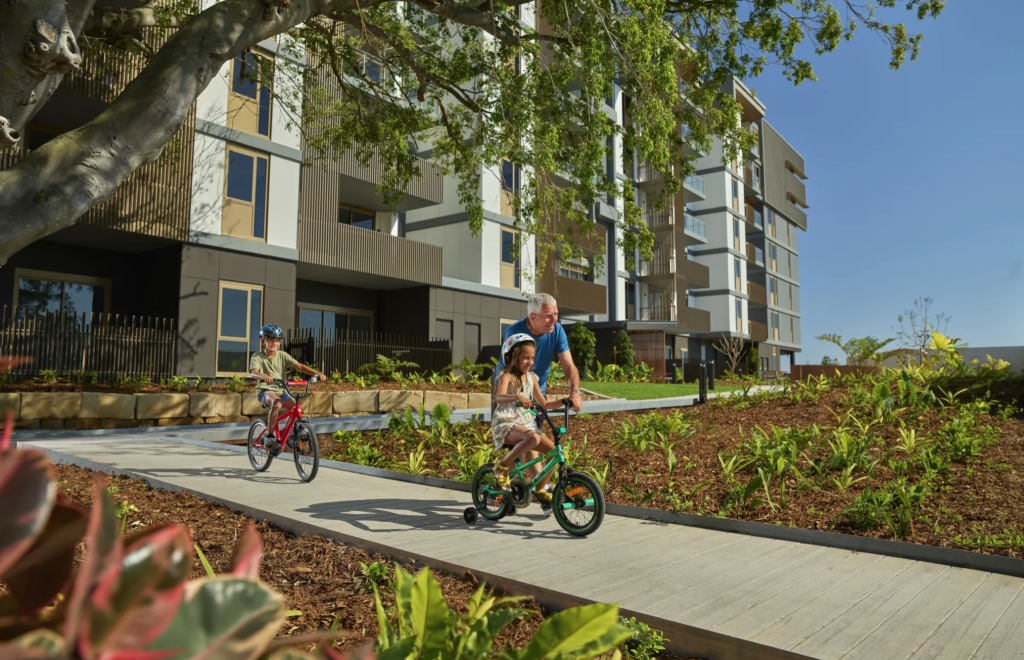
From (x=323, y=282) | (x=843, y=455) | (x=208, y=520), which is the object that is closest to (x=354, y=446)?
(x=208, y=520)

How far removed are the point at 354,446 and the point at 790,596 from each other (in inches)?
253

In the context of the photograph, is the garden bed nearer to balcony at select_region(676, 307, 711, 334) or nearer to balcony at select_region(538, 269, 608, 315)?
balcony at select_region(538, 269, 608, 315)

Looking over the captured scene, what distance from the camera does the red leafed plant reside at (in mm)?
440

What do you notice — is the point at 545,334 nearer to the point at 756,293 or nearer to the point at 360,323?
the point at 360,323

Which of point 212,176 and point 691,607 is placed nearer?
point 691,607

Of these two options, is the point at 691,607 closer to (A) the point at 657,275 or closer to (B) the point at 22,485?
(B) the point at 22,485

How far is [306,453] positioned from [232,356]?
11169 millimetres

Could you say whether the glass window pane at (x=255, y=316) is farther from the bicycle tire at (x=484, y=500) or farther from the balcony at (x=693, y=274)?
the balcony at (x=693, y=274)

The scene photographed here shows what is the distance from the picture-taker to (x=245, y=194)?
59.5 feet

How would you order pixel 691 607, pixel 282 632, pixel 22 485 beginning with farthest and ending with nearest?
pixel 691 607
pixel 282 632
pixel 22 485

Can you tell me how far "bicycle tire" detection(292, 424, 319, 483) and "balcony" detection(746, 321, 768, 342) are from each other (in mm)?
44742

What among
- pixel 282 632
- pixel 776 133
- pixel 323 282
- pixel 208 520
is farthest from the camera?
pixel 776 133

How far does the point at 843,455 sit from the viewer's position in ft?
20.1

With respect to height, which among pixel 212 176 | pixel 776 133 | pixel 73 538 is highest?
pixel 776 133
